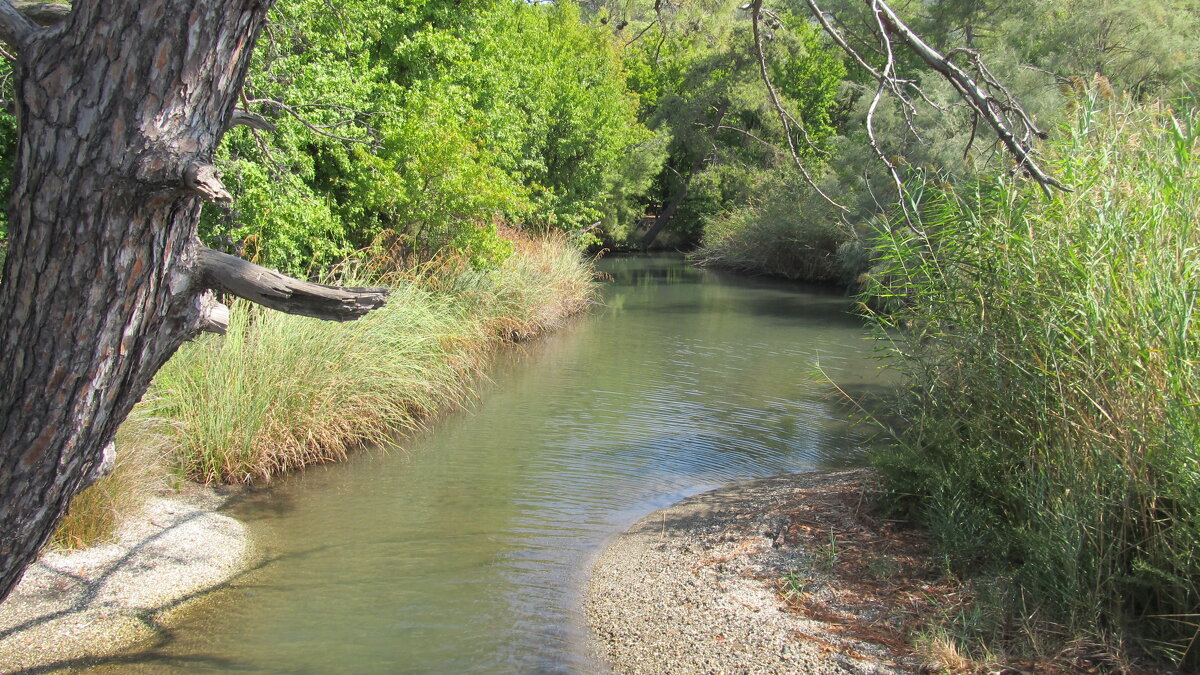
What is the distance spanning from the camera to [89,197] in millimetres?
2145

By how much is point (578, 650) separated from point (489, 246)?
29.9 feet

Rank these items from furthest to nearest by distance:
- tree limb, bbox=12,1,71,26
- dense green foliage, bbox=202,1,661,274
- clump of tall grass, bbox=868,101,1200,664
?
dense green foliage, bbox=202,1,661,274, clump of tall grass, bbox=868,101,1200,664, tree limb, bbox=12,1,71,26

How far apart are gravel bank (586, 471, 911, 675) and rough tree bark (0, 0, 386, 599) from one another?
10.9ft

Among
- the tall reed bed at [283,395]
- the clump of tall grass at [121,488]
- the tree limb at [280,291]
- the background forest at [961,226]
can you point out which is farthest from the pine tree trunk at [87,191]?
the tall reed bed at [283,395]

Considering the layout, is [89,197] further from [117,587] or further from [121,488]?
[121,488]

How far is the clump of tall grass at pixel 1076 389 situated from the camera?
4141 millimetres

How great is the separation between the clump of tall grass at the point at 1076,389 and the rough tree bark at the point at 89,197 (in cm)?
319

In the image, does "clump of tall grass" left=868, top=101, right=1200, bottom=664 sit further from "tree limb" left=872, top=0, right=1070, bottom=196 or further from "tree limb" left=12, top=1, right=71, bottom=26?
"tree limb" left=12, top=1, right=71, bottom=26

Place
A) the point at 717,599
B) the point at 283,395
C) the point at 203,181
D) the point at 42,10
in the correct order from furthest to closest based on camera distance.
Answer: the point at 283,395 < the point at 717,599 < the point at 42,10 < the point at 203,181

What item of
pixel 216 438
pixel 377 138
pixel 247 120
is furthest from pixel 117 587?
pixel 377 138

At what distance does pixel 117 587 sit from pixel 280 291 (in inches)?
156

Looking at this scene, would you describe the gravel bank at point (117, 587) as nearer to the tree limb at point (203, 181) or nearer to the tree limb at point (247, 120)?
the tree limb at point (247, 120)

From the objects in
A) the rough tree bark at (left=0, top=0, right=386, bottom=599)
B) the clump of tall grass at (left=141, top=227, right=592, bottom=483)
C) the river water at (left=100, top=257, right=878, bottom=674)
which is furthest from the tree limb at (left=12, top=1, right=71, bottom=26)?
the clump of tall grass at (left=141, top=227, right=592, bottom=483)

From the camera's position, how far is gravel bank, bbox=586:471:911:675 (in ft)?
14.9
